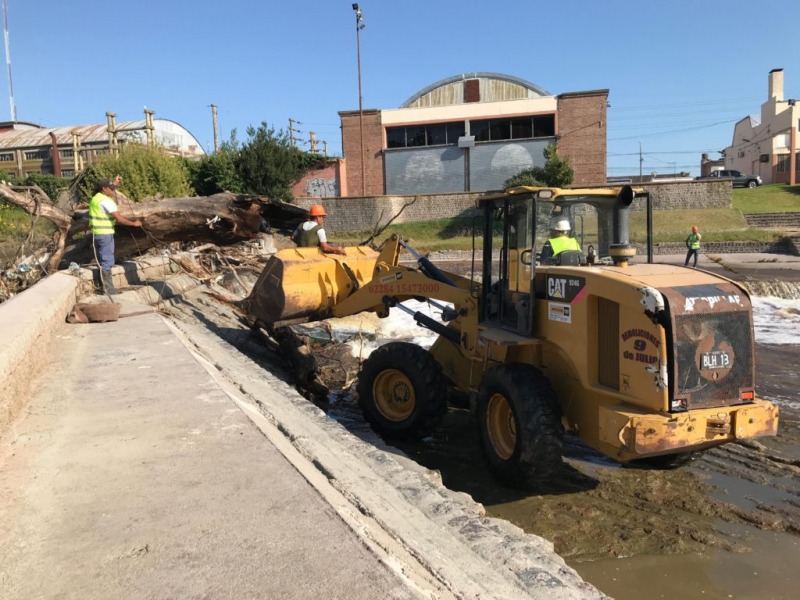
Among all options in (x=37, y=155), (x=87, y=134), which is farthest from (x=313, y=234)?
(x=37, y=155)

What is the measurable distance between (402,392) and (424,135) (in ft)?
123

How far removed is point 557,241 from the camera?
5684mm

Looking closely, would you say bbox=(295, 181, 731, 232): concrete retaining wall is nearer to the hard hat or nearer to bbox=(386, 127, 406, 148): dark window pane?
bbox=(386, 127, 406, 148): dark window pane

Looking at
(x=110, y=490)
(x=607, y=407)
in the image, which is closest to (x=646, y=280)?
(x=607, y=407)

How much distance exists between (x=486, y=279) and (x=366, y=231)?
29.8 m

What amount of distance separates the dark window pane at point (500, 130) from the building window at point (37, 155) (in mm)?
37296

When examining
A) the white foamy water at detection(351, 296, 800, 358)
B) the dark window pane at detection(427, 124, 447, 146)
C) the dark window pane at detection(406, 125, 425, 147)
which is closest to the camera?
the white foamy water at detection(351, 296, 800, 358)

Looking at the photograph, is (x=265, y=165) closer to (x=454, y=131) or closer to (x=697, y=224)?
(x=454, y=131)

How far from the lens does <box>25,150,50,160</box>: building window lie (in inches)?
2052

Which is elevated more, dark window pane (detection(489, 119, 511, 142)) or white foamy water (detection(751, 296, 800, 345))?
dark window pane (detection(489, 119, 511, 142))

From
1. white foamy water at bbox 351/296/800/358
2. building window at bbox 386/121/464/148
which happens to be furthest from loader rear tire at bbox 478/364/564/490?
building window at bbox 386/121/464/148

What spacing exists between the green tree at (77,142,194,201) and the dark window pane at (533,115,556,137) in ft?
83.9

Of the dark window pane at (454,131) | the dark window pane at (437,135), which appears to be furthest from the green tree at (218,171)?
the dark window pane at (454,131)

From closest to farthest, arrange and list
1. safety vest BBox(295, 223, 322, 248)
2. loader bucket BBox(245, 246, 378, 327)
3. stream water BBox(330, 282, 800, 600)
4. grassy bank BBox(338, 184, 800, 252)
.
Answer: stream water BBox(330, 282, 800, 600) < loader bucket BBox(245, 246, 378, 327) < safety vest BBox(295, 223, 322, 248) < grassy bank BBox(338, 184, 800, 252)
